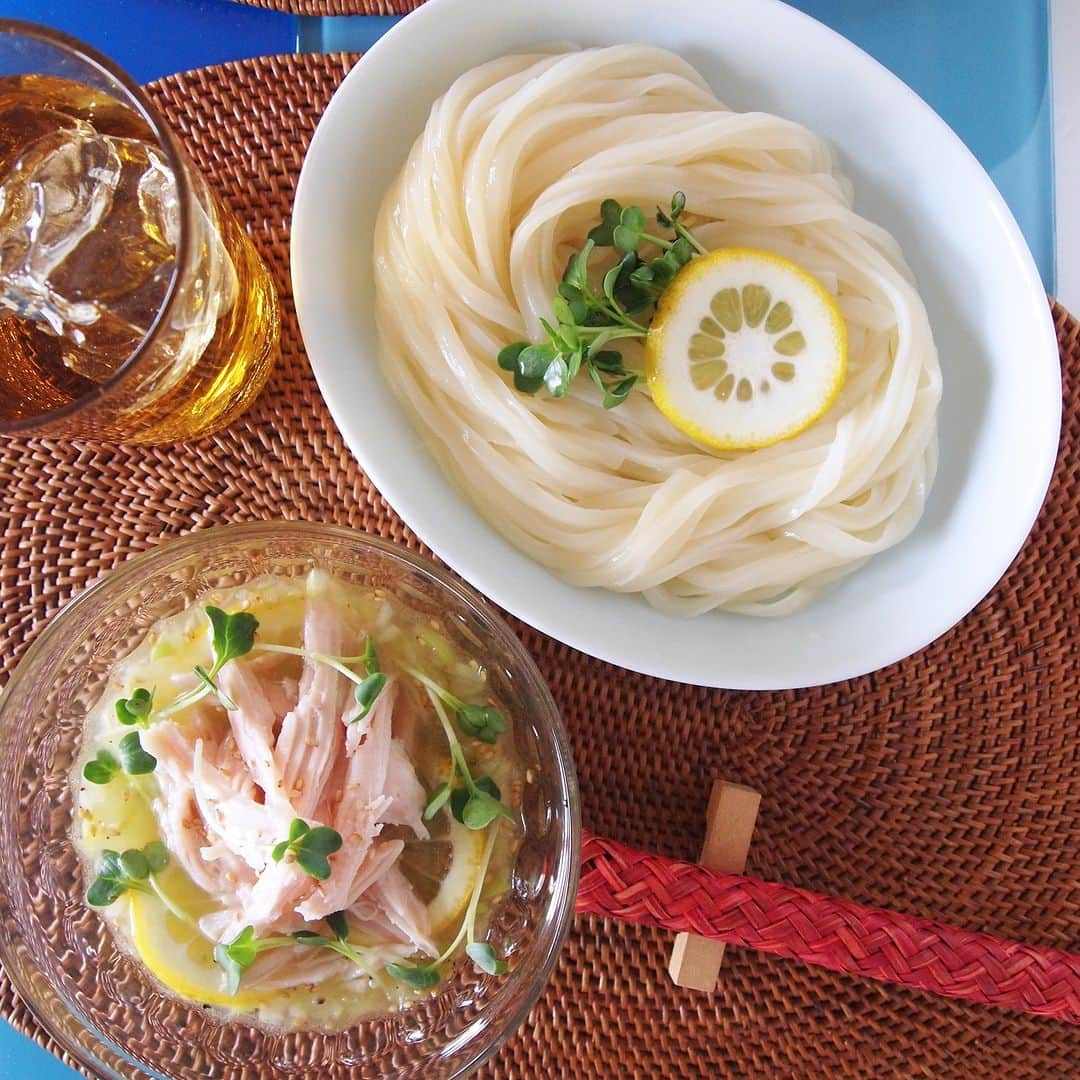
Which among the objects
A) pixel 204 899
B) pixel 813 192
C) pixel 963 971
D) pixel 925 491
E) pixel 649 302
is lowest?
pixel 963 971

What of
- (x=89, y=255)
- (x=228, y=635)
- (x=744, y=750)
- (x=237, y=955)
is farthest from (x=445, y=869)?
(x=89, y=255)

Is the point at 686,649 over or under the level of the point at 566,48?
under

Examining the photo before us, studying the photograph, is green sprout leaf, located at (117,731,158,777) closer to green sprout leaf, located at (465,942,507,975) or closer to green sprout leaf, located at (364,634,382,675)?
green sprout leaf, located at (364,634,382,675)

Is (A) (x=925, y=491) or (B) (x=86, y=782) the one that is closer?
(B) (x=86, y=782)

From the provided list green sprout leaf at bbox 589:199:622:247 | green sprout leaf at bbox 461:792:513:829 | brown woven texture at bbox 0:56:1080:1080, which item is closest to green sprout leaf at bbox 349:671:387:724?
green sprout leaf at bbox 461:792:513:829

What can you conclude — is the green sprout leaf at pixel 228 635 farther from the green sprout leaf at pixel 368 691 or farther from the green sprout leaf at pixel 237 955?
the green sprout leaf at pixel 237 955

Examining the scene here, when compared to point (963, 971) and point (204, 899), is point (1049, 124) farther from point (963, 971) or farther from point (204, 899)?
point (204, 899)

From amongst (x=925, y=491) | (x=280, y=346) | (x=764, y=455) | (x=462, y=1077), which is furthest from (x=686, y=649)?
(x=280, y=346)
